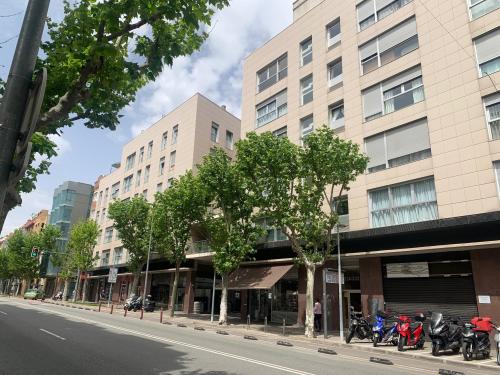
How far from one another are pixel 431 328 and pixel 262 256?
13015 millimetres

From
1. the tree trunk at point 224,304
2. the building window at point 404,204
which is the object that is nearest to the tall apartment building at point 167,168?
the tree trunk at point 224,304

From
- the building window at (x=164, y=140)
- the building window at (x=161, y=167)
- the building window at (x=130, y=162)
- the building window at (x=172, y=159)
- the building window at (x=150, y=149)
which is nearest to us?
the building window at (x=172, y=159)

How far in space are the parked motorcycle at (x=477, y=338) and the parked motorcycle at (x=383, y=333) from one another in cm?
324

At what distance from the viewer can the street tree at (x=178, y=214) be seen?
2625cm

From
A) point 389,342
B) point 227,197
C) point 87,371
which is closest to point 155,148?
point 227,197

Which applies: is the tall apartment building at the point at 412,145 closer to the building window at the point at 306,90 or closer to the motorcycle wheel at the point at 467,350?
the building window at the point at 306,90

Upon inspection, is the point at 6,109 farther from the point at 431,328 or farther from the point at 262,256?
the point at 262,256

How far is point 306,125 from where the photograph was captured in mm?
25719

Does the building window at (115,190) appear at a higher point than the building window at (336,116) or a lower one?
higher

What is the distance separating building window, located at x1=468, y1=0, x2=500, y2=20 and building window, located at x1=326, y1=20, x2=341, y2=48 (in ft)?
27.1

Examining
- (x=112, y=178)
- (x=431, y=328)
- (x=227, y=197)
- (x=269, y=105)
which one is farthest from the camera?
(x=112, y=178)

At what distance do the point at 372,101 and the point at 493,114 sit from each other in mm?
6568

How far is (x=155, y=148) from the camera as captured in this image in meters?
44.1

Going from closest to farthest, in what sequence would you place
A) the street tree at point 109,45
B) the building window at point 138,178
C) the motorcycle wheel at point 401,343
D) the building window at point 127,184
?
the street tree at point 109,45
the motorcycle wheel at point 401,343
the building window at point 138,178
the building window at point 127,184
